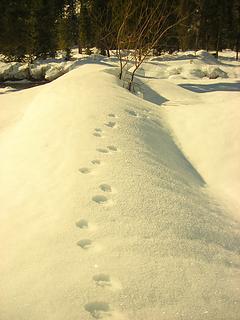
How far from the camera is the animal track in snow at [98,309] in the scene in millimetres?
2121

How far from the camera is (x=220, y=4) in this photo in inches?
1071

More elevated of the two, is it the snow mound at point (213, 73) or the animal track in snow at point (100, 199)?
the snow mound at point (213, 73)

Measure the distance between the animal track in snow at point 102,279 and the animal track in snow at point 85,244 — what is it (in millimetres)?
299

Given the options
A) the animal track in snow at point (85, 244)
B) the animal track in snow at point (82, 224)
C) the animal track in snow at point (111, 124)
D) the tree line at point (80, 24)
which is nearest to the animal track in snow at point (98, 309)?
the animal track in snow at point (85, 244)

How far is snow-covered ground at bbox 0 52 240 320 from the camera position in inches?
88.7

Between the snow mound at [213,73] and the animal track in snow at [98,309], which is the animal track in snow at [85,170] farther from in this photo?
the snow mound at [213,73]

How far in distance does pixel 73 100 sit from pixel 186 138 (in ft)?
6.44

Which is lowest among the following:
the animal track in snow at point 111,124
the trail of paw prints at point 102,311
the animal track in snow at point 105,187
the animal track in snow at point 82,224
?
the trail of paw prints at point 102,311

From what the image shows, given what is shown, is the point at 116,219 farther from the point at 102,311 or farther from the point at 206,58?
the point at 206,58

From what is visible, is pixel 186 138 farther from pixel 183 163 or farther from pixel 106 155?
pixel 106 155

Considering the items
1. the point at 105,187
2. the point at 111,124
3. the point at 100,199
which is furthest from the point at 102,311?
the point at 111,124

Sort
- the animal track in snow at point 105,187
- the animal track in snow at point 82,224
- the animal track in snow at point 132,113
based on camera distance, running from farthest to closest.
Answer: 1. the animal track in snow at point 132,113
2. the animal track in snow at point 105,187
3. the animal track in snow at point 82,224

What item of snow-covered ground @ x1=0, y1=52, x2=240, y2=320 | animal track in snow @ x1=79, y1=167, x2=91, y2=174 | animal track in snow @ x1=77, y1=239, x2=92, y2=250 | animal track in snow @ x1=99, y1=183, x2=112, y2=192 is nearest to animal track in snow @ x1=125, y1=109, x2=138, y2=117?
snow-covered ground @ x1=0, y1=52, x2=240, y2=320

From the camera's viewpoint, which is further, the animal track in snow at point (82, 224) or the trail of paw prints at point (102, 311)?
the animal track in snow at point (82, 224)
